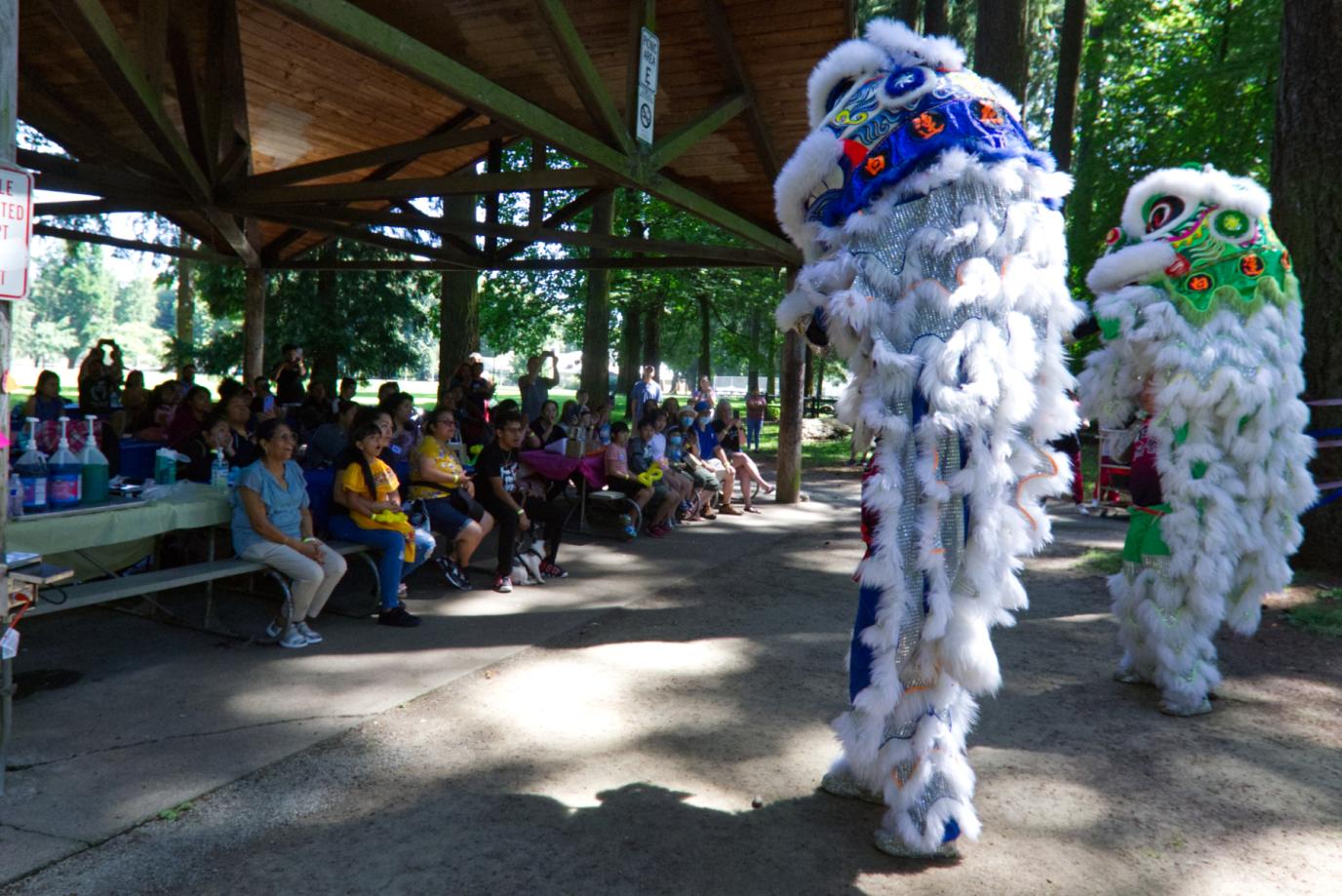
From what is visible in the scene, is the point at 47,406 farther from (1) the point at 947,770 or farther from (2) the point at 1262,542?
(2) the point at 1262,542

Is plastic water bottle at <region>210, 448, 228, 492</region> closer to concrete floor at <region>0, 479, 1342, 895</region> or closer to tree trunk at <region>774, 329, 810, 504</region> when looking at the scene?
concrete floor at <region>0, 479, 1342, 895</region>

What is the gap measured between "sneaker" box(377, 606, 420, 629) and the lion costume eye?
190 inches

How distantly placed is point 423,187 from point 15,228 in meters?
4.40

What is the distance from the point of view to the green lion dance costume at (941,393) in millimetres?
2949

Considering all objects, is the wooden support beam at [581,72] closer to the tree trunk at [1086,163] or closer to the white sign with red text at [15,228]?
the white sign with red text at [15,228]

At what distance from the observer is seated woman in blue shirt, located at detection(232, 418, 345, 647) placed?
525 centimetres

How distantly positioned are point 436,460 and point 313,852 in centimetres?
408

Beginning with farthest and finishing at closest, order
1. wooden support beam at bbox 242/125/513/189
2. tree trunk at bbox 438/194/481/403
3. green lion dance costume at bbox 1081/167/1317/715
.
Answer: tree trunk at bbox 438/194/481/403, wooden support beam at bbox 242/125/513/189, green lion dance costume at bbox 1081/167/1317/715

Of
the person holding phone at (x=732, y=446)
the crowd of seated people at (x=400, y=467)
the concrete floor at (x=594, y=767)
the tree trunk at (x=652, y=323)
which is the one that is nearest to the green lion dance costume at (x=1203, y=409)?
the concrete floor at (x=594, y=767)

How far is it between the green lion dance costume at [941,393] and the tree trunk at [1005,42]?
9.10 meters

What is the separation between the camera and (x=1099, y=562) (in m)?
8.77

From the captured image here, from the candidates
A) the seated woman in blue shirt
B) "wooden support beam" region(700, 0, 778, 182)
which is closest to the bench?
the seated woman in blue shirt

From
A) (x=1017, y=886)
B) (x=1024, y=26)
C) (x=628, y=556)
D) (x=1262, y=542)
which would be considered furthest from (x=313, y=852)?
(x=1024, y=26)

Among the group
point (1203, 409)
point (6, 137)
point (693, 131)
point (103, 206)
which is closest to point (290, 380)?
point (103, 206)
